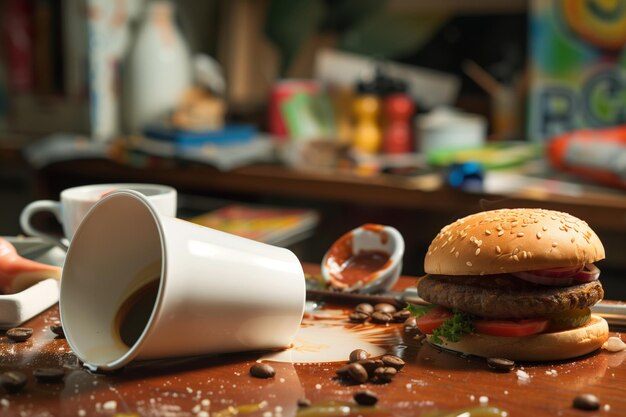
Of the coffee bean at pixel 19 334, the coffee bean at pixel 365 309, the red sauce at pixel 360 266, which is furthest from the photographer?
the red sauce at pixel 360 266

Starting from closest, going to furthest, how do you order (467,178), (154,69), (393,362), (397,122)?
(393,362) < (467,178) < (397,122) < (154,69)

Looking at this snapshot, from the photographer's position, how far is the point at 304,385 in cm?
99

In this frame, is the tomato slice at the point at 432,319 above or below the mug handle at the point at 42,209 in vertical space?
below

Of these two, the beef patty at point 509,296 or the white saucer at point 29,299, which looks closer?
the beef patty at point 509,296

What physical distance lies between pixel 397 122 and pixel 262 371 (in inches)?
91.3

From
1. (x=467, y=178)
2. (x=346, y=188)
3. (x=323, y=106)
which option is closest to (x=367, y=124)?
(x=323, y=106)

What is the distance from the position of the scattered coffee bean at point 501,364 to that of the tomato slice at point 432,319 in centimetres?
10

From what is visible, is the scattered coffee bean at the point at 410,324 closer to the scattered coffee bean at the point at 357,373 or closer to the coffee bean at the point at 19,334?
the scattered coffee bean at the point at 357,373

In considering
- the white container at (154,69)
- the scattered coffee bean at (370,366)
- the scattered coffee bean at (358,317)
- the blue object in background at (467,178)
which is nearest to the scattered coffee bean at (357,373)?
the scattered coffee bean at (370,366)

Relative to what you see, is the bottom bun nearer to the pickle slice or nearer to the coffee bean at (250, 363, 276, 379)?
the pickle slice

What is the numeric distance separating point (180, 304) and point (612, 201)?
173 centimetres

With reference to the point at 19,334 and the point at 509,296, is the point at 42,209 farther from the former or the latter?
the point at 509,296

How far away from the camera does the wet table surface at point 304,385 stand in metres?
0.92

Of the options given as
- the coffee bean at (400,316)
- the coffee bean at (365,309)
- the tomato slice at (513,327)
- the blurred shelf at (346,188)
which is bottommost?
the blurred shelf at (346,188)
